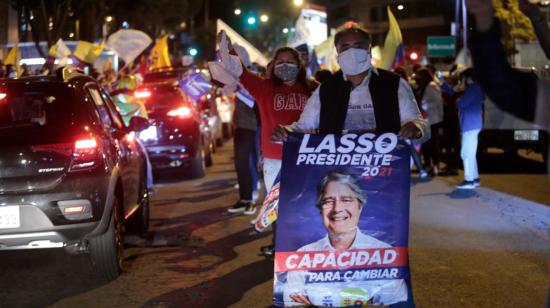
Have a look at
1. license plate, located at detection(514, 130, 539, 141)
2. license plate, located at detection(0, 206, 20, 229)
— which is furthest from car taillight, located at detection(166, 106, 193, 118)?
license plate, located at detection(0, 206, 20, 229)

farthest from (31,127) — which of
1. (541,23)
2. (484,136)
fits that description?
(484,136)

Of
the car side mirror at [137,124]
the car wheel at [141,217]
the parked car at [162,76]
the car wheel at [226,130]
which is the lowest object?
the car wheel at [226,130]

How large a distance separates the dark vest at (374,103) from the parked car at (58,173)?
7.59 feet

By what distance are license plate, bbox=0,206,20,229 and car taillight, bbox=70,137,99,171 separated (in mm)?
541

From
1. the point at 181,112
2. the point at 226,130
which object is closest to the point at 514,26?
the point at 226,130

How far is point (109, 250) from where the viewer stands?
623cm

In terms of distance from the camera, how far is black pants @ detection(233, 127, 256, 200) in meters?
9.75

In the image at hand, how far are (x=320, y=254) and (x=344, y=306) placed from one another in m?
0.31

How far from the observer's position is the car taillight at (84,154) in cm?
591

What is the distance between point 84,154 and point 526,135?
10346 millimetres

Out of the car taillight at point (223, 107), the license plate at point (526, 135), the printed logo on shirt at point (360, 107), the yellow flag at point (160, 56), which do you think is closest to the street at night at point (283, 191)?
the printed logo on shirt at point (360, 107)

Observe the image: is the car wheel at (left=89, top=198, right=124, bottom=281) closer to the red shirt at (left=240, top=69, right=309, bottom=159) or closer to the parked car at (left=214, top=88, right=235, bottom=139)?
the red shirt at (left=240, top=69, right=309, bottom=159)

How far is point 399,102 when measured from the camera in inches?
173

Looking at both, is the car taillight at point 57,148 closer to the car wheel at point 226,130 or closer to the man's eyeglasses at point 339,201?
the man's eyeglasses at point 339,201
